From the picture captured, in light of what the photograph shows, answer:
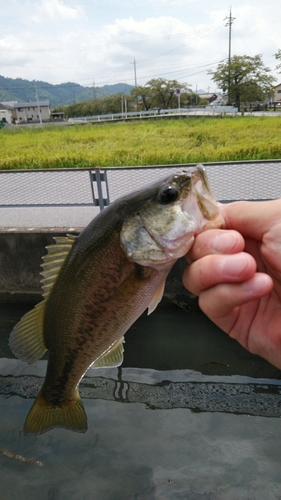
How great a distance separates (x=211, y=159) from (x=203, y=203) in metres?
11.5

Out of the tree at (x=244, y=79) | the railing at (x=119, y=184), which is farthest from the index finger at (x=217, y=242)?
the tree at (x=244, y=79)

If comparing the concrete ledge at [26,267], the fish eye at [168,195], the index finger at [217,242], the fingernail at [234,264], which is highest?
the fish eye at [168,195]

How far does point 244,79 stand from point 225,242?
84.9 meters

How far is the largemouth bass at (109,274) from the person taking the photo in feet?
6.26

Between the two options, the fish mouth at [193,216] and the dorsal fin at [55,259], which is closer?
the fish mouth at [193,216]

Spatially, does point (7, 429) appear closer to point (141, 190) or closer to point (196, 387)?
point (196, 387)

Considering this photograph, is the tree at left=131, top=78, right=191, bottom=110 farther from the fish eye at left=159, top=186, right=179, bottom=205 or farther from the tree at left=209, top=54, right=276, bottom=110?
the fish eye at left=159, top=186, right=179, bottom=205

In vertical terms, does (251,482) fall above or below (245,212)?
below

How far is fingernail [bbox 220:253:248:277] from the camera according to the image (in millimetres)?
1701

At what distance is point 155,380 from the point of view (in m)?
5.17

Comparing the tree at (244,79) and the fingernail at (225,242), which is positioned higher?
Result: the tree at (244,79)

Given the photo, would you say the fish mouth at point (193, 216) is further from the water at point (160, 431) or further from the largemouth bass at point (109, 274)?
the water at point (160, 431)

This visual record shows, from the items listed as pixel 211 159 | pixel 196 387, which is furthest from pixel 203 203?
pixel 211 159

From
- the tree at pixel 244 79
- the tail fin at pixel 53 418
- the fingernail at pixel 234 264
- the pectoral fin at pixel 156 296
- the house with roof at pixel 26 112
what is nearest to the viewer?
the fingernail at pixel 234 264
